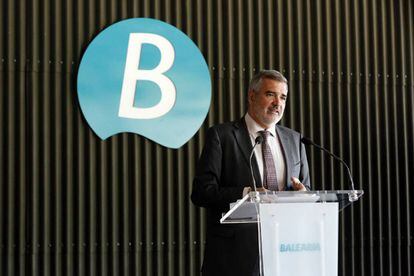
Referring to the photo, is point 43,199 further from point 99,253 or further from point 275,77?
point 275,77

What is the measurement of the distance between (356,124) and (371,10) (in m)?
1.05

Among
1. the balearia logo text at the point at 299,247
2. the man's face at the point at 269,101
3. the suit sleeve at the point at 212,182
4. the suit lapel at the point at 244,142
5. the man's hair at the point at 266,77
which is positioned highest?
the man's hair at the point at 266,77

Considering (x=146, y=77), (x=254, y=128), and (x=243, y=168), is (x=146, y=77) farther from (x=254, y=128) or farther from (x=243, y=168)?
(x=243, y=168)

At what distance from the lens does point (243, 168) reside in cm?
420

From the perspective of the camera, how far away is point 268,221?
135 inches

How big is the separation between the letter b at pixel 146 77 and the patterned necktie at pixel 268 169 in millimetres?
1924

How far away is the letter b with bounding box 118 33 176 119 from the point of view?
593 cm

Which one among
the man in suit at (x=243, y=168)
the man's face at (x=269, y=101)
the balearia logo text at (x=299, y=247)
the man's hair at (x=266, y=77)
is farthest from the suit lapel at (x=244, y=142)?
the balearia logo text at (x=299, y=247)

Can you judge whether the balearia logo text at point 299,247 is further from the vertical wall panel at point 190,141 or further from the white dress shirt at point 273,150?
the vertical wall panel at point 190,141

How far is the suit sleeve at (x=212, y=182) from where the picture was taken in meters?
3.98

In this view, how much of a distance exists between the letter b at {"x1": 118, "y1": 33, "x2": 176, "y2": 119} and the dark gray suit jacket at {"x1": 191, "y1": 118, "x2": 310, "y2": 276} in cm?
176

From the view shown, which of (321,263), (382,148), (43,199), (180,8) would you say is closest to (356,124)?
(382,148)

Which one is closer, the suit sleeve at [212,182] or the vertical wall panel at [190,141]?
the suit sleeve at [212,182]

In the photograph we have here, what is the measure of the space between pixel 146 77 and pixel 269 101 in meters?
1.94
